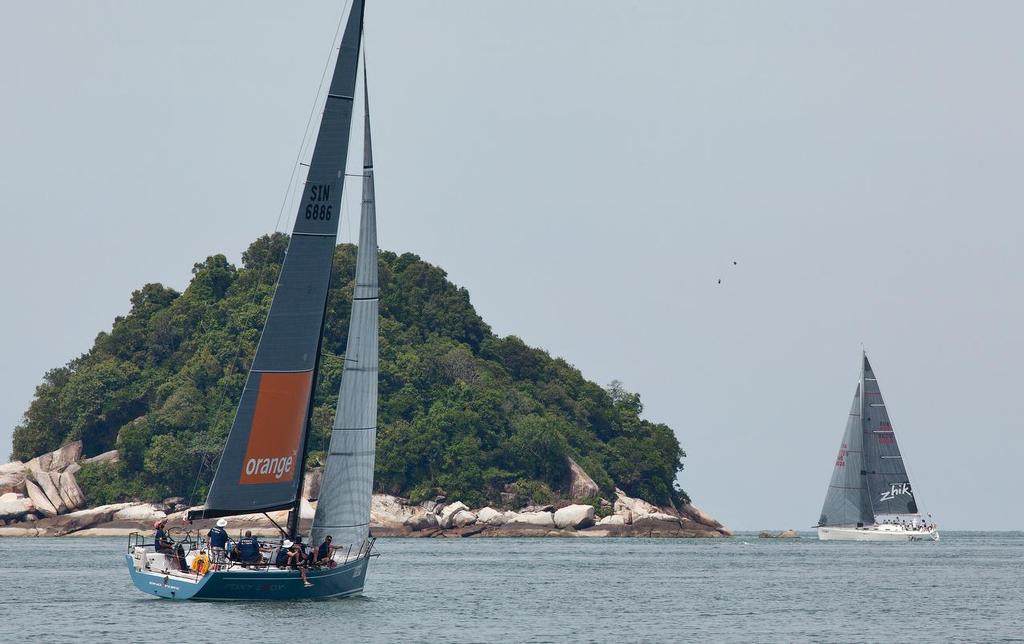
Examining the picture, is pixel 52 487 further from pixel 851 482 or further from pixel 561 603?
pixel 561 603

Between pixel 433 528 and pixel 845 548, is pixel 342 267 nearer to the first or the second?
pixel 433 528

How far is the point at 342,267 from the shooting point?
122 metres

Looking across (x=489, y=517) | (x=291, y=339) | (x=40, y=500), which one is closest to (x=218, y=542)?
(x=291, y=339)

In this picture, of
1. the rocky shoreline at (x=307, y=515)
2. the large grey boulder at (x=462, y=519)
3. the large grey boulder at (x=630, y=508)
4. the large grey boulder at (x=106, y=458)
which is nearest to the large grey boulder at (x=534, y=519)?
the rocky shoreline at (x=307, y=515)

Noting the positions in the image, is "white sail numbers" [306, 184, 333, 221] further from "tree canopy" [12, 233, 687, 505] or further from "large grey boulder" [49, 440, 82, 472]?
"large grey boulder" [49, 440, 82, 472]

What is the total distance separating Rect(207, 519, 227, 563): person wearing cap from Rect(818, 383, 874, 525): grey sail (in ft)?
216

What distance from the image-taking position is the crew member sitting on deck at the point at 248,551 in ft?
134

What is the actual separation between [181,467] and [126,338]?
19048 millimetres

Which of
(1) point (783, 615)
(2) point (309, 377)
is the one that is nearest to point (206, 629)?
(2) point (309, 377)

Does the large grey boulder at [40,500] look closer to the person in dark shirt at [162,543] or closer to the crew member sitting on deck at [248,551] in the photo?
the person in dark shirt at [162,543]

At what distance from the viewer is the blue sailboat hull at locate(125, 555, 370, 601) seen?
132ft

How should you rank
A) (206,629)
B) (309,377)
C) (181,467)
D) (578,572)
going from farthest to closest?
(181,467) < (578,572) < (309,377) < (206,629)

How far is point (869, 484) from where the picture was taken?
331 ft

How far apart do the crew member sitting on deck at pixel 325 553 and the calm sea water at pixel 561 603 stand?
1175mm
